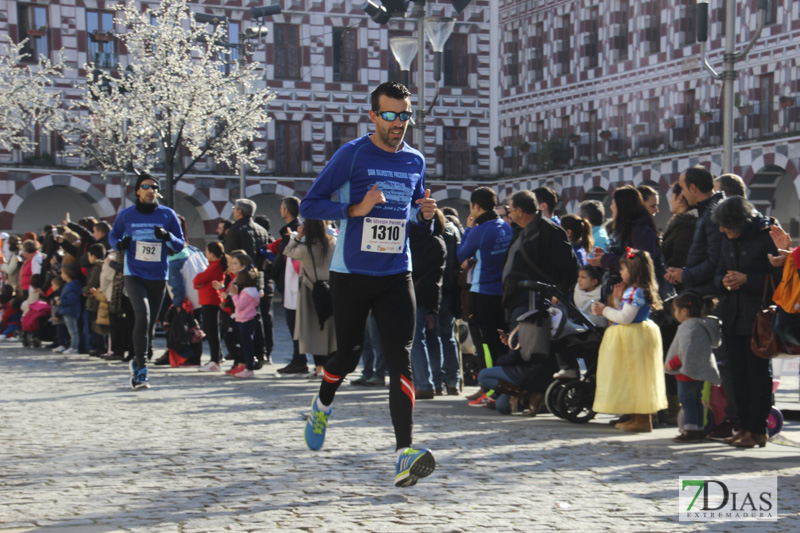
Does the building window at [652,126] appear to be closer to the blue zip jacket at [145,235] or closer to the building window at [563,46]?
the building window at [563,46]

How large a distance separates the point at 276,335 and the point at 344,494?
17102 mm

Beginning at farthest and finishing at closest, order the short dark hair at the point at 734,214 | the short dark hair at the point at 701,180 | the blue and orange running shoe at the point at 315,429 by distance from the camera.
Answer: the short dark hair at the point at 701,180 → the short dark hair at the point at 734,214 → the blue and orange running shoe at the point at 315,429

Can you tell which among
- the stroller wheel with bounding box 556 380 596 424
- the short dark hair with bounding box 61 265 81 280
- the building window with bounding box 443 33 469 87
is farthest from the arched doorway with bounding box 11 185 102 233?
the stroller wheel with bounding box 556 380 596 424

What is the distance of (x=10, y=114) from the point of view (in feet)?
146

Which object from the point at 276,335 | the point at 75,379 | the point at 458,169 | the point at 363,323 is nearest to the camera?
the point at 363,323

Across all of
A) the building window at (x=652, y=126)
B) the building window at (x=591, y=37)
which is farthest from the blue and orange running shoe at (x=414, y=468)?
the building window at (x=591, y=37)

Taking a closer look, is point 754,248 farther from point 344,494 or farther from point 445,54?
point 445,54

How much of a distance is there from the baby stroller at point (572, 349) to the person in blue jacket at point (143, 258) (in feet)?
A: 13.2

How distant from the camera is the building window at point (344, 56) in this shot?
5025 centimetres

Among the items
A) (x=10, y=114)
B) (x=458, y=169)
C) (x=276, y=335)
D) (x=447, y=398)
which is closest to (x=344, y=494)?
(x=447, y=398)

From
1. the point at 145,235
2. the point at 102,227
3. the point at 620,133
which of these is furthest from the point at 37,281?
the point at 620,133

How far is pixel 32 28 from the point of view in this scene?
45.5 metres

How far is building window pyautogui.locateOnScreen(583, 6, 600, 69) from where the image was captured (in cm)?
4534

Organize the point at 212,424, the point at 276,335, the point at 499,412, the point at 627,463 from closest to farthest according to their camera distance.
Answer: the point at 627,463 → the point at 212,424 → the point at 499,412 → the point at 276,335
